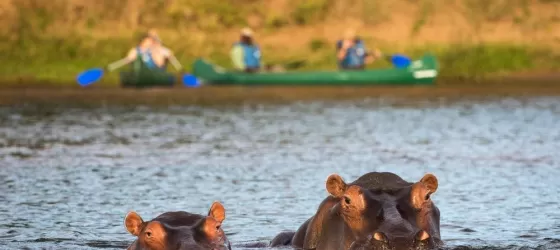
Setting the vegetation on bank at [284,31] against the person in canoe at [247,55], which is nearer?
the person in canoe at [247,55]

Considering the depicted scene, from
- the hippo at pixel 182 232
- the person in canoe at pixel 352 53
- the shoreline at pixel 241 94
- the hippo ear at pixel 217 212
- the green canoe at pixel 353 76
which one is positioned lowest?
the hippo at pixel 182 232

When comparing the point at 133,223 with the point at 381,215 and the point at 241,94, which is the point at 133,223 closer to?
the point at 381,215

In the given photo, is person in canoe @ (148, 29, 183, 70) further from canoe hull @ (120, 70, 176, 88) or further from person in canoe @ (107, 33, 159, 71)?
canoe hull @ (120, 70, 176, 88)

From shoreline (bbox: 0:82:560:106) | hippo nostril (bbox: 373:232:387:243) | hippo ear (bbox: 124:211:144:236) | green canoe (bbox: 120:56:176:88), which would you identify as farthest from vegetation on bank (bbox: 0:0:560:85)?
hippo nostril (bbox: 373:232:387:243)

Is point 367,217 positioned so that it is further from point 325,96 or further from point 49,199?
point 325,96

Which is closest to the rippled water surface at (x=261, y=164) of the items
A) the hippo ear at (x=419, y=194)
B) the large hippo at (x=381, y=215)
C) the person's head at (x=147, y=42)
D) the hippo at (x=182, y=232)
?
the large hippo at (x=381, y=215)

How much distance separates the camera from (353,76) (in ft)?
107

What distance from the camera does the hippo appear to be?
8.38 m

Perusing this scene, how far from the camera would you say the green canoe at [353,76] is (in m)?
32.5

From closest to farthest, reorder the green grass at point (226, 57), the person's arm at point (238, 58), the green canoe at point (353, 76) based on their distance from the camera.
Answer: the green canoe at point (353, 76) < the person's arm at point (238, 58) < the green grass at point (226, 57)

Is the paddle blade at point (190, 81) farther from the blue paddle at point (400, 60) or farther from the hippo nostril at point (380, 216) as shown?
the hippo nostril at point (380, 216)

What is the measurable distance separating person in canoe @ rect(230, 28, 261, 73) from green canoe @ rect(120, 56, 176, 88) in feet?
5.57

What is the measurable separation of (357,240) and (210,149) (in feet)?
35.3

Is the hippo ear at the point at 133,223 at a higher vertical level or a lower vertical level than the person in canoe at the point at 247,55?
lower
